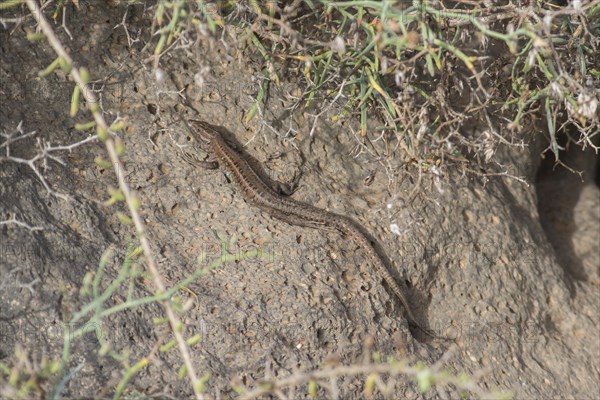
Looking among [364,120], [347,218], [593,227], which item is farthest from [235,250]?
[593,227]

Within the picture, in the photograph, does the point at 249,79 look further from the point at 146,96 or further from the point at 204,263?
the point at 204,263

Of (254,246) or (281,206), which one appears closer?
(254,246)

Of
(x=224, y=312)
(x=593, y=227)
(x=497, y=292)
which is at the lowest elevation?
(x=593, y=227)

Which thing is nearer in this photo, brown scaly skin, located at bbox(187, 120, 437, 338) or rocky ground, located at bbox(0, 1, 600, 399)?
rocky ground, located at bbox(0, 1, 600, 399)

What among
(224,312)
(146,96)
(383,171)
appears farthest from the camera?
(383,171)

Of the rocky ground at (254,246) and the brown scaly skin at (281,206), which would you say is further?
the brown scaly skin at (281,206)

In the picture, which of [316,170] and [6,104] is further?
[316,170]

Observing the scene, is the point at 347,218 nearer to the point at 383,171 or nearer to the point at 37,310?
the point at 383,171

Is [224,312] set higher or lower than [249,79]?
lower

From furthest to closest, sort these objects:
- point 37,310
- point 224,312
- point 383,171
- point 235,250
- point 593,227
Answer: point 593,227
point 383,171
point 235,250
point 224,312
point 37,310
